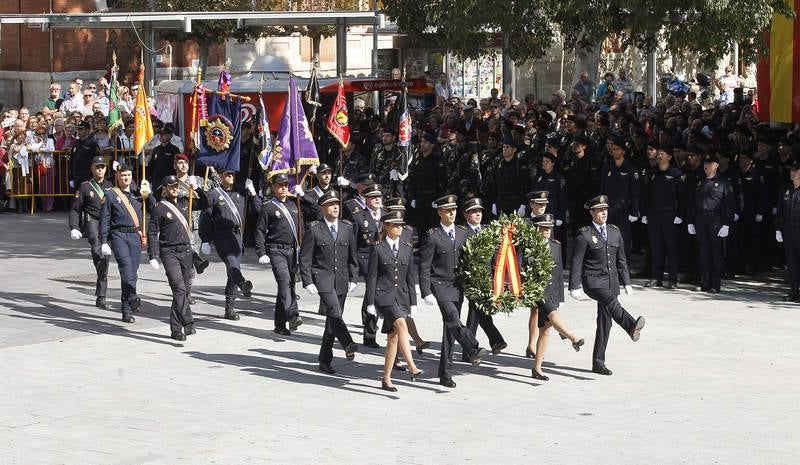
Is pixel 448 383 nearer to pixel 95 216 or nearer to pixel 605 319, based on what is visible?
pixel 605 319

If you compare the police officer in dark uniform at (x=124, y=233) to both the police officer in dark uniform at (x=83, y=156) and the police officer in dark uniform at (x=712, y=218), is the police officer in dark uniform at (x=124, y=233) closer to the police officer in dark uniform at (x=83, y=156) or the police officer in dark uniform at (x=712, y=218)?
the police officer in dark uniform at (x=83, y=156)

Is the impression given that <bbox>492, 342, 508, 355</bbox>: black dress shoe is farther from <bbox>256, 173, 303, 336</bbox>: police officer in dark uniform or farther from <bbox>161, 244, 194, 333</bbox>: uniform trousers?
<bbox>161, 244, 194, 333</bbox>: uniform trousers

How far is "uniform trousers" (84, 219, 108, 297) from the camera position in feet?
57.4

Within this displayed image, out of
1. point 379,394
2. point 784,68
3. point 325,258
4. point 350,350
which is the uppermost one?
point 784,68

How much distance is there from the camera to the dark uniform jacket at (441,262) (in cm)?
1334

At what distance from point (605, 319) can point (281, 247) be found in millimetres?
3921

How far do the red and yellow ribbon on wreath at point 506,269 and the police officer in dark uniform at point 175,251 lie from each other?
3.90 m

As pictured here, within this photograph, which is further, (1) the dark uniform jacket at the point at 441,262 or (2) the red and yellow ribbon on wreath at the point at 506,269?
(1) the dark uniform jacket at the point at 441,262

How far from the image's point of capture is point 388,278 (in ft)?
43.2

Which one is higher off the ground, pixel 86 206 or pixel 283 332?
pixel 86 206

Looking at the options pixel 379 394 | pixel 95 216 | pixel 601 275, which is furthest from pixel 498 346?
pixel 95 216

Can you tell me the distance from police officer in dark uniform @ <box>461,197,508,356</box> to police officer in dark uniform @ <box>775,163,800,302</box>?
15.9 ft

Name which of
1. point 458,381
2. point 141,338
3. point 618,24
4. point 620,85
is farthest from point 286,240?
point 620,85

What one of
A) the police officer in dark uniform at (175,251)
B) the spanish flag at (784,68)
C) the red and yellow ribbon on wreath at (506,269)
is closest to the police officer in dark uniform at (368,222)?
the police officer in dark uniform at (175,251)
